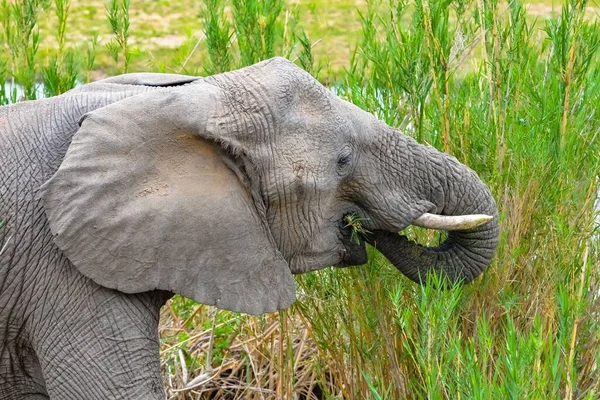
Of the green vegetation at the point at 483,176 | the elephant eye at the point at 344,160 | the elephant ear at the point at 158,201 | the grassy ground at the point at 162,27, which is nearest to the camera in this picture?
the elephant ear at the point at 158,201

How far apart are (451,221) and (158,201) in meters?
0.93

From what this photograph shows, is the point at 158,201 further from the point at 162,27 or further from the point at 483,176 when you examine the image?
the point at 162,27

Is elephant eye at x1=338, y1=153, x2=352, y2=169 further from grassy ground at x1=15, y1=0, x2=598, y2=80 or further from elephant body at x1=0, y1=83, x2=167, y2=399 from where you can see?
grassy ground at x1=15, y1=0, x2=598, y2=80

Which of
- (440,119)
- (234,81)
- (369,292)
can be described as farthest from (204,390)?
(234,81)

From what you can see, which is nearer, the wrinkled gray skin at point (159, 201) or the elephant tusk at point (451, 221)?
the wrinkled gray skin at point (159, 201)

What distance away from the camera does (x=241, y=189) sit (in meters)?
3.78

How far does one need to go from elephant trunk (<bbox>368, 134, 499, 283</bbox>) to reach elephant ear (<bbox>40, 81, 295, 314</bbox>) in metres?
0.57

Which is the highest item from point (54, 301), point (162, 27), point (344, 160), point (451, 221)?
point (344, 160)

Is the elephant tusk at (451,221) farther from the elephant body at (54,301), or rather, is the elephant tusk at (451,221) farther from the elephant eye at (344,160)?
the elephant body at (54,301)

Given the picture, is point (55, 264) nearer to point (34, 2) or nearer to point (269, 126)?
point (269, 126)

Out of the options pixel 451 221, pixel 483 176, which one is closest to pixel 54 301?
pixel 451 221

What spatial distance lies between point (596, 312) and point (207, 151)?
5.22ft

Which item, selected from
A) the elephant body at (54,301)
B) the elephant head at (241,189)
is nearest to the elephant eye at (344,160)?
the elephant head at (241,189)

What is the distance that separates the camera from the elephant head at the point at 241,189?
11.9 ft
